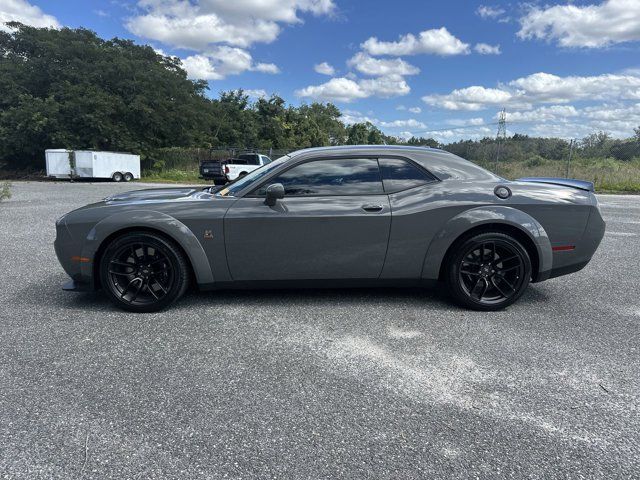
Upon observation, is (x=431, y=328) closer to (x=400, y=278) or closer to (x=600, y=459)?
(x=400, y=278)

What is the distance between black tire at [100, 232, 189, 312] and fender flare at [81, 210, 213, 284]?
0.28 ft

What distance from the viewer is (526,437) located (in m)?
2.21

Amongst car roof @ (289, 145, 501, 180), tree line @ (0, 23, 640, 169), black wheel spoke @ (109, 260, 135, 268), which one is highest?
tree line @ (0, 23, 640, 169)

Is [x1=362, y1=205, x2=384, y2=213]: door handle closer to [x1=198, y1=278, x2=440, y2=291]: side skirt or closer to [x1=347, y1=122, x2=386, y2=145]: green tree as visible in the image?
[x1=198, y1=278, x2=440, y2=291]: side skirt

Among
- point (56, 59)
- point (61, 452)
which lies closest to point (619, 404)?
point (61, 452)

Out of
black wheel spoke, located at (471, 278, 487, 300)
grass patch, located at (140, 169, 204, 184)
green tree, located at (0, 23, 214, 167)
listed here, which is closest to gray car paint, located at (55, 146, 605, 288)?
black wheel spoke, located at (471, 278, 487, 300)

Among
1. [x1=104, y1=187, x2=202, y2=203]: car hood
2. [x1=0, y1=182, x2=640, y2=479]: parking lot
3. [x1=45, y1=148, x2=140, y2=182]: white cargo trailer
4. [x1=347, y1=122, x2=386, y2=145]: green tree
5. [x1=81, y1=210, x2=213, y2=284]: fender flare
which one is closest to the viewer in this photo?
[x1=0, y1=182, x2=640, y2=479]: parking lot

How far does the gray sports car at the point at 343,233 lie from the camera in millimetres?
3738

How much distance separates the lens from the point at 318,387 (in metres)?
2.66

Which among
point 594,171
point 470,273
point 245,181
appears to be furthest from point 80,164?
point 594,171

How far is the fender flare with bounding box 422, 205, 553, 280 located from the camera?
3809 mm

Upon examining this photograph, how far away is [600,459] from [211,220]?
3.04 metres

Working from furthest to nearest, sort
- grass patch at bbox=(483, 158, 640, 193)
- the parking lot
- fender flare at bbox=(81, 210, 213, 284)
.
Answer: grass patch at bbox=(483, 158, 640, 193), fender flare at bbox=(81, 210, 213, 284), the parking lot

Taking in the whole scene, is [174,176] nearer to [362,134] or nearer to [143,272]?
[143,272]
